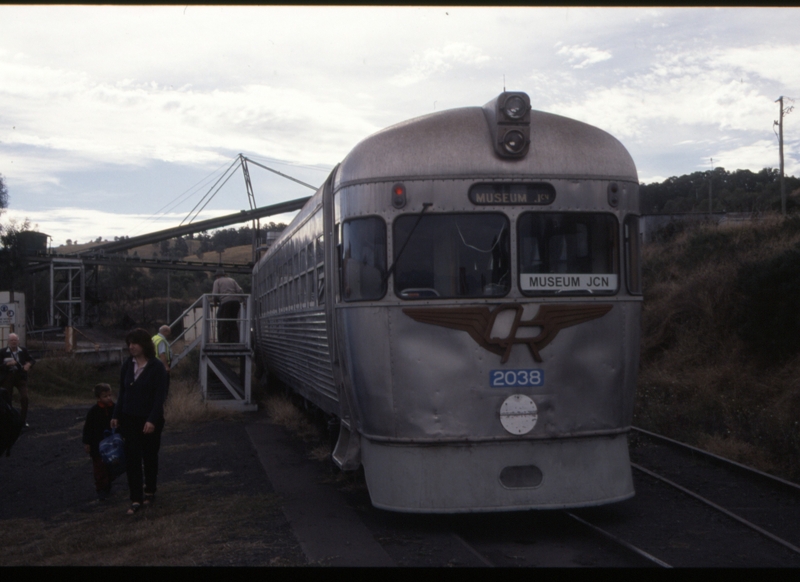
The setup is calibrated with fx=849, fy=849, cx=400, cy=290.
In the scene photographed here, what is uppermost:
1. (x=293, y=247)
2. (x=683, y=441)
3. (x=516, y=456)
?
(x=293, y=247)

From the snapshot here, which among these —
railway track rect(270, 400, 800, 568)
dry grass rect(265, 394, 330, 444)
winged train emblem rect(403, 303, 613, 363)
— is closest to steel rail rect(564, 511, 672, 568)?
railway track rect(270, 400, 800, 568)

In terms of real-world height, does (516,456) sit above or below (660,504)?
above

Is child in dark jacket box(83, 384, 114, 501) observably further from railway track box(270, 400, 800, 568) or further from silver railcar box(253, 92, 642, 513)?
silver railcar box(253, 92, 642, 513)

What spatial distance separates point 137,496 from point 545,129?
4932 mm

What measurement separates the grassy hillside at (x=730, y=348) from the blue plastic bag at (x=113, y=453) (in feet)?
23.0

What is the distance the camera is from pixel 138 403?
784 cm

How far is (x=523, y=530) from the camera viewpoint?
6.90 meters

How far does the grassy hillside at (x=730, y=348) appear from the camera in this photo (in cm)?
1142

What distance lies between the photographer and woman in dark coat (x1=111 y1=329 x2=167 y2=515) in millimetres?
7820

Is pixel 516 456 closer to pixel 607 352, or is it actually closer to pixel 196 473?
pixel 607 352

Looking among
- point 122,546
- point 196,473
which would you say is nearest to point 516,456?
point 122,546

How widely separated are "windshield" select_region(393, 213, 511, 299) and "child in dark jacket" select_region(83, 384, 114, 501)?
377 cm

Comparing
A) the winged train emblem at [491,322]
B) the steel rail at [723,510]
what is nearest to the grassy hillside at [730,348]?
the steel rail at [723,510]

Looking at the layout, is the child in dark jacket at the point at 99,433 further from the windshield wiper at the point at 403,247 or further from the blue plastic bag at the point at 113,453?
the windshield wiper at the point at 403,247
